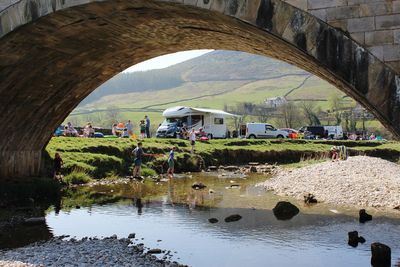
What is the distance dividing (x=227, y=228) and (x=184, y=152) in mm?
16711

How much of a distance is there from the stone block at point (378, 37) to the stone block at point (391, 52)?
0.33 ft

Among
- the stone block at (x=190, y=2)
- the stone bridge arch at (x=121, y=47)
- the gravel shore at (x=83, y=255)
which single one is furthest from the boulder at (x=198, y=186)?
the stone block at (x=190, y=2)

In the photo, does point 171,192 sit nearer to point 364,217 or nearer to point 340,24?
point 364,217

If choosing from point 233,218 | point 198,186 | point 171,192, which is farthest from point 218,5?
point 198,186

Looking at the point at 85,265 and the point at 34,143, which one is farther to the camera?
the point at 34,143

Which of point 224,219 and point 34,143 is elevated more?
point 34,143

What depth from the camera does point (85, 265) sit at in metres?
10.8

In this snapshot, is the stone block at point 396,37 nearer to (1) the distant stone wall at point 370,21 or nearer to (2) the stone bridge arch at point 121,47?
(1) the distant stone wall at point 370,21

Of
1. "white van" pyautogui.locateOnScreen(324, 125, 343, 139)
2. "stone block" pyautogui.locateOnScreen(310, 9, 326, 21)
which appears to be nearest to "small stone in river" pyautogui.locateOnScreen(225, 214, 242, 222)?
"stone block" pyautogui.locateOnScreen(310, 9, 326, 21)

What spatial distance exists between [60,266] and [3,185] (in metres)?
8.55

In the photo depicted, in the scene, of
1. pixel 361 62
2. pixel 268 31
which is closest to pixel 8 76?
pixel 268 31

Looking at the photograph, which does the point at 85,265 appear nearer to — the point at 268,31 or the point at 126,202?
the point at 268,31

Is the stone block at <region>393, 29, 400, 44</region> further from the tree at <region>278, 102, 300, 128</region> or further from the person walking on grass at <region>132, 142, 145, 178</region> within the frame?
the tree at <region>278, 102, 300, 128</region>

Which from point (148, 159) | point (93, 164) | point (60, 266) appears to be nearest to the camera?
point (60, 266)
